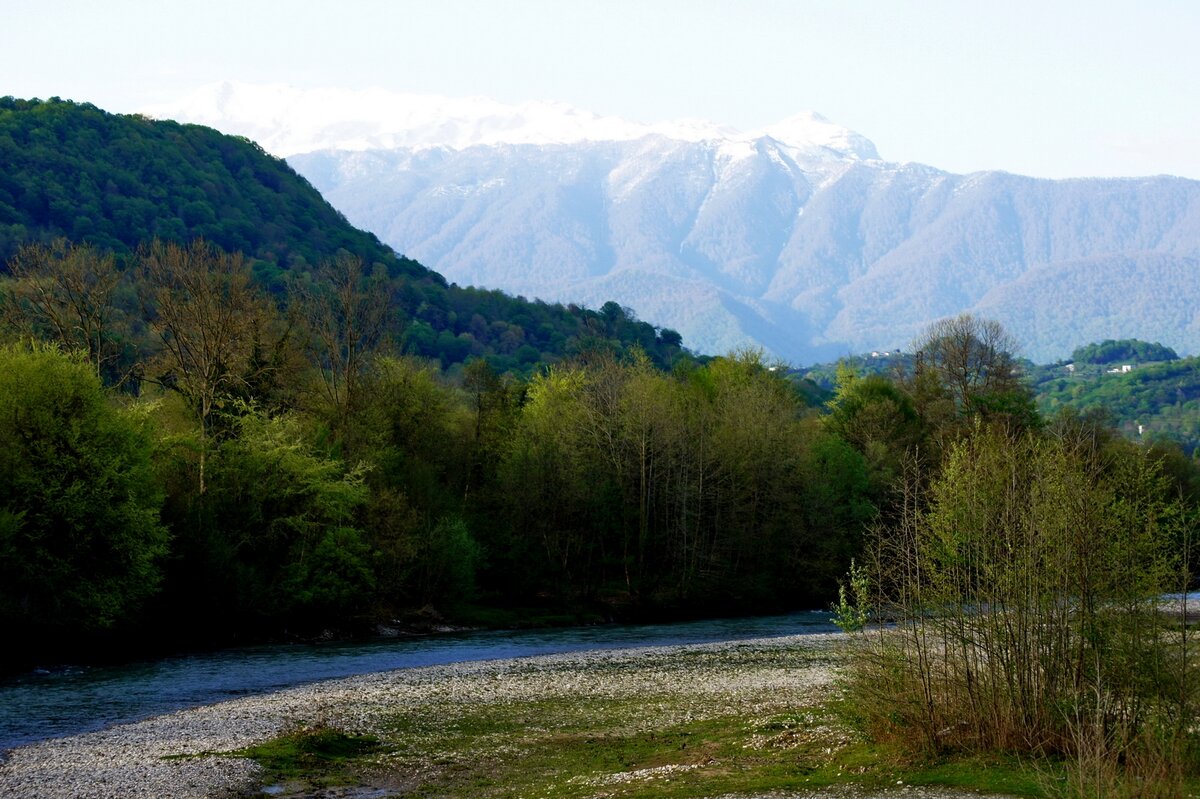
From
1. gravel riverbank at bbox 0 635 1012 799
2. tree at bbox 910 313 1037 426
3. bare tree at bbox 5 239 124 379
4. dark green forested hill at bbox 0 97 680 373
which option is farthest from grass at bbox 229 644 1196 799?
dark green forested hill at bbox 0 97 680 373

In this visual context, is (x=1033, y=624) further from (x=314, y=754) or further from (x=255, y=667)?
(x=255, y=667)

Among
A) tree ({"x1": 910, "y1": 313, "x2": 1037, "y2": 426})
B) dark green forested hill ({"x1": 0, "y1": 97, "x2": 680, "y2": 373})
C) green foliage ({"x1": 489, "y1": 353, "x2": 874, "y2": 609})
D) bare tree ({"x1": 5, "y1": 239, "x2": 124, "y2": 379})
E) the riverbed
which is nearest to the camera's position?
the riverbed

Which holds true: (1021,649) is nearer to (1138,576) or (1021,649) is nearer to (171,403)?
(1138,576)

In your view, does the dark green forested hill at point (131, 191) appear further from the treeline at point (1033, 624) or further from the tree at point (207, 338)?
the treeline at point (1033, 624)

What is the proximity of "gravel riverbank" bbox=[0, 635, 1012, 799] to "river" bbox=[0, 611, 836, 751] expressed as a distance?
193 cm

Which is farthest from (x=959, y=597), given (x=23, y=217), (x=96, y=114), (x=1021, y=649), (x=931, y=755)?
(x=96, y=114)

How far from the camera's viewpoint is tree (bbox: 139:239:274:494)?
211ft

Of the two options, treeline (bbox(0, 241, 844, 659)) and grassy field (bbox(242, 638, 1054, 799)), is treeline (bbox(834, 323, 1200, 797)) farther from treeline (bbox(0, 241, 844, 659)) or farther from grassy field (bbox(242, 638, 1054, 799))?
treeline (bbox(0, 241, 844, 659))

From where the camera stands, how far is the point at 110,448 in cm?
5238

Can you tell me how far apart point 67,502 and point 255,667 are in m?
10.5

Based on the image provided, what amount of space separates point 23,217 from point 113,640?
10522 centimetres

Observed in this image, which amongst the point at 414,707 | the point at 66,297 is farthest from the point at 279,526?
the point at 414,707

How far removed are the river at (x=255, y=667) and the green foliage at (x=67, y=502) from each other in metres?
3.09

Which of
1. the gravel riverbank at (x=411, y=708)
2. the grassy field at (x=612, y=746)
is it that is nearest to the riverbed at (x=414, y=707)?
the gravel riverbank at (x=411, y=708)
